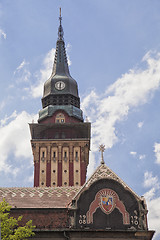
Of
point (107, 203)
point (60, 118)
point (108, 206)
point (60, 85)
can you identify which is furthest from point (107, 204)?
point (60, 85)

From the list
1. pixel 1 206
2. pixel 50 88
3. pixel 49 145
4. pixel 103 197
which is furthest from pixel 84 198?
pixel 50 88

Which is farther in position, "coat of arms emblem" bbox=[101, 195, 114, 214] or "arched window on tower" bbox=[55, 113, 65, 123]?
"arched window on tower" bbox=[55, 113, 65, 123]

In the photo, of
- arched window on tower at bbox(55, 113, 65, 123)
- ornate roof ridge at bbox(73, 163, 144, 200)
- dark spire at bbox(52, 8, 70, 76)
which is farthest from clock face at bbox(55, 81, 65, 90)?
ornate roof ridge at bbox(73, 163, 144, 200)

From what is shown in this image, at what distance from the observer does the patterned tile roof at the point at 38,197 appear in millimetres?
45344

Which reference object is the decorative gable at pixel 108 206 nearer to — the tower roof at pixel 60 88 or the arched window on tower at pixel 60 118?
the arched window on tower at pixel 60 118

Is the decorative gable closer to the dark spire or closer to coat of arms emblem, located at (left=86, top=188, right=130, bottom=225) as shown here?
coat of arms emblem, located at (left=86, top=188, right=130, bottom=225)

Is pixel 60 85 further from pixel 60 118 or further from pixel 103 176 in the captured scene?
pixel 103 176

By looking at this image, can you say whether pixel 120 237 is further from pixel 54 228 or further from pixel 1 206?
pixel 1 206

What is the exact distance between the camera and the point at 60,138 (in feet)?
237

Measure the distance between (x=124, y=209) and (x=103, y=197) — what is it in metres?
2.68

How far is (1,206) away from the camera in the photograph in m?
35.2

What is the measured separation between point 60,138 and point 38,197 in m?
25.4

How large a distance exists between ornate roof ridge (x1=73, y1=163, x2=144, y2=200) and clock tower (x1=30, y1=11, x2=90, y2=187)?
817 inches

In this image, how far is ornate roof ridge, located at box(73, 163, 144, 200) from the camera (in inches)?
1752
